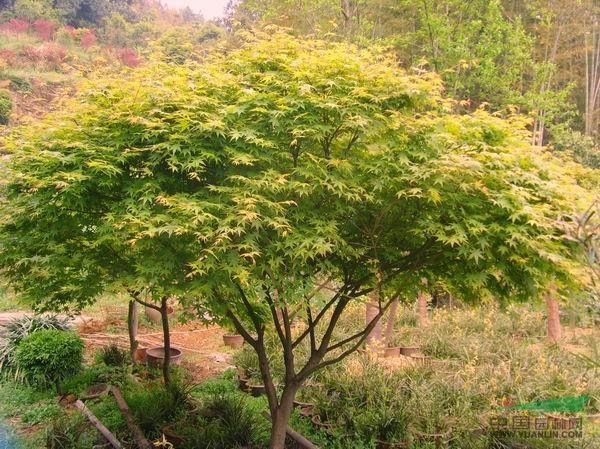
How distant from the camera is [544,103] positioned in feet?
33.5

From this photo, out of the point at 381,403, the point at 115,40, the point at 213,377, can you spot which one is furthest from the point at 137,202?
the point at 115,40

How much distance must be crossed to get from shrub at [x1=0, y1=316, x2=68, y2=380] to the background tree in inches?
166

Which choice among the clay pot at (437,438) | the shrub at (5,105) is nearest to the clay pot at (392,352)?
the clay pot at (437,438)

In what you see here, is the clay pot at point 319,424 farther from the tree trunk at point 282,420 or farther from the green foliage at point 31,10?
the green foliage at point 31,10

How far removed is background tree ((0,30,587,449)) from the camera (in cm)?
333

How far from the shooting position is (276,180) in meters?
3.35

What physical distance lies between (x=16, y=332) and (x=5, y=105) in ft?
53.1

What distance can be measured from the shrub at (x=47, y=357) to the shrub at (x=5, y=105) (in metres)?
16.6

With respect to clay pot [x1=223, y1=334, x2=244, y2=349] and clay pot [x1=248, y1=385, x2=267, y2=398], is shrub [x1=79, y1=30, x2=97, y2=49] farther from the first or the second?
clay pot [x1=248, y1=385, x2=267, y2=398]

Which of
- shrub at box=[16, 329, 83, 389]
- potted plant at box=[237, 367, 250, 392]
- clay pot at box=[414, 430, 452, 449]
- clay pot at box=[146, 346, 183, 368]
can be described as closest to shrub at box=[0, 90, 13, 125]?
shrub at box=[16, 329, 83, 389]

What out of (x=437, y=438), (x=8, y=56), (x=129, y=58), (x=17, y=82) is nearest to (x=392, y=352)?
(x=437, y=438)

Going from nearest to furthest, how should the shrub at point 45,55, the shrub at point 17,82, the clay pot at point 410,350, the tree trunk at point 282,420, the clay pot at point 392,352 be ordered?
the tree trunk at point 282,420
the clay pot at point 392,352
the clay pot at point 410,350
the shrub at point 17,82
the shrub at point 45,55

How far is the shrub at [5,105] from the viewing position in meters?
20.5

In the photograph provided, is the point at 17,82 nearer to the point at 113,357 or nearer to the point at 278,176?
the point at 113,357
